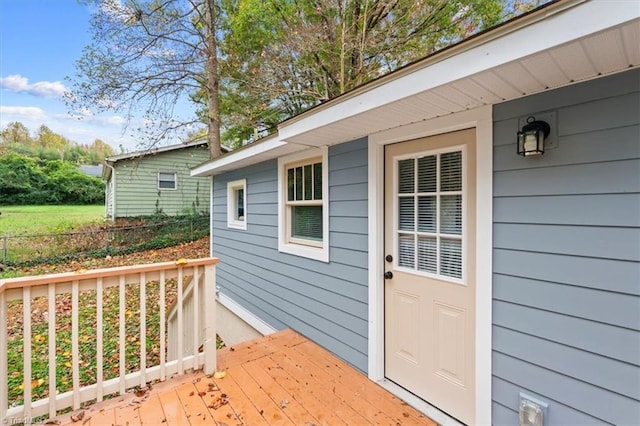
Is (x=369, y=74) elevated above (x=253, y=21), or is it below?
below

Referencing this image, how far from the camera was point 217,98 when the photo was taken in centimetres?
853

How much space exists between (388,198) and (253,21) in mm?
6219

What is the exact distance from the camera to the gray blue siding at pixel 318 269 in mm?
2768

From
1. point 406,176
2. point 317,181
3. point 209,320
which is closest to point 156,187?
point 317,181

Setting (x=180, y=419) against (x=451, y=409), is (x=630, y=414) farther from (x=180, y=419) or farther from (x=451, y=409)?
(x=180, y=419)

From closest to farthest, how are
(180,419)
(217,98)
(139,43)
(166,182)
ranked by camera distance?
1. (180,419)
2. (139,43)
3. (217,98)
4. (166,182)

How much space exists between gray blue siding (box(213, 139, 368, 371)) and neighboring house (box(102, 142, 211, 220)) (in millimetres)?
7501

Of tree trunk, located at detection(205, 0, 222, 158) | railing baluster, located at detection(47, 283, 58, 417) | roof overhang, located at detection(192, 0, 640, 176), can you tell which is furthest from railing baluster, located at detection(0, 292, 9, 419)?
tree trunk, located at detection(205, 0, 222, 158)

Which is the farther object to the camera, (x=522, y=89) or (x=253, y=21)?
(x=253, y=21)

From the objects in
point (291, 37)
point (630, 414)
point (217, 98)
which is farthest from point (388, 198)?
point (217, 98)

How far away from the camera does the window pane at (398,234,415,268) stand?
2.37 meters

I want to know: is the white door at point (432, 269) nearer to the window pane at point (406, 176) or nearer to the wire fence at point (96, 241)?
the window pane at point (406, 176)

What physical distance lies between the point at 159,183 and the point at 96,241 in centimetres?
323

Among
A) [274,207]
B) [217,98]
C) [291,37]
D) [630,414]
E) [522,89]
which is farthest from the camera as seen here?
[217,98]
